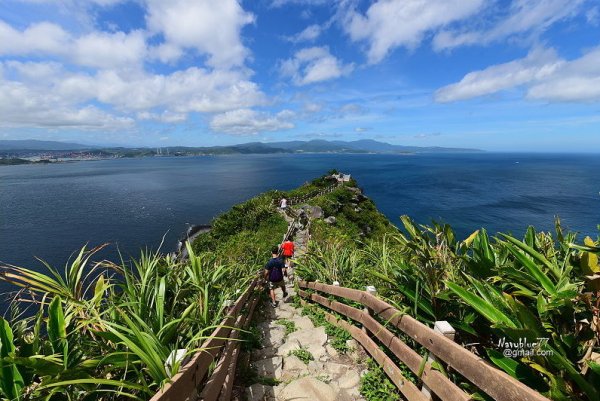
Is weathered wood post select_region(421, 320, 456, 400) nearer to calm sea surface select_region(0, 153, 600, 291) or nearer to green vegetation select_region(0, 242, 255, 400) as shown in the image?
green vegetation select_region(0, 242, 255, 400)

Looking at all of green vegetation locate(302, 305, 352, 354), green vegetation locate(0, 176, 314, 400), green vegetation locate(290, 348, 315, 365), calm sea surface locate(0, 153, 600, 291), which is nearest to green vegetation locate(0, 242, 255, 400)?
green vegetation locate(0, 176, 314, 400)

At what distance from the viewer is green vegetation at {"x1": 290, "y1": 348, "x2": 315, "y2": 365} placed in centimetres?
440

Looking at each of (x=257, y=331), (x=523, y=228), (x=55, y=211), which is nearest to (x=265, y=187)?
(x=55, y=211)

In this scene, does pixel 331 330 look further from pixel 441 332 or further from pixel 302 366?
pixel 441 332

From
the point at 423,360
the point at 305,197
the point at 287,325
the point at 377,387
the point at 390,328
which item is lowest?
the point at 305,197

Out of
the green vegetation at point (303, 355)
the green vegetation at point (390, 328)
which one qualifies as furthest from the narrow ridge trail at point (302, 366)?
the green vegetation at point (390, 328)

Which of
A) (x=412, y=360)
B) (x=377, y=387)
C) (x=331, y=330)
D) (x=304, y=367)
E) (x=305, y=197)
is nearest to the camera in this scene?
(x=412, y=360)

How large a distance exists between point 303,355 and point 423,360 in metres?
2.19

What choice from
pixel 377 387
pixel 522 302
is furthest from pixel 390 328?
pixel 522 302

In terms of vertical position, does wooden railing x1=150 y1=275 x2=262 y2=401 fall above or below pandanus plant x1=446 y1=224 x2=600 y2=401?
below

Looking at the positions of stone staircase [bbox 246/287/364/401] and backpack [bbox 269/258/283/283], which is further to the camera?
backpack [bbox 269/258/283/283]

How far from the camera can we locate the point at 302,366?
4.25 m

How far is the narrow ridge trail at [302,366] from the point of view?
3.62 meters

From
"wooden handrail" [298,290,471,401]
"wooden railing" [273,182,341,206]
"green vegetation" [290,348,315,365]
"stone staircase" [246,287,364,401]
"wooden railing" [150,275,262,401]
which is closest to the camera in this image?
"wooden railing" [150,275,262,401]
